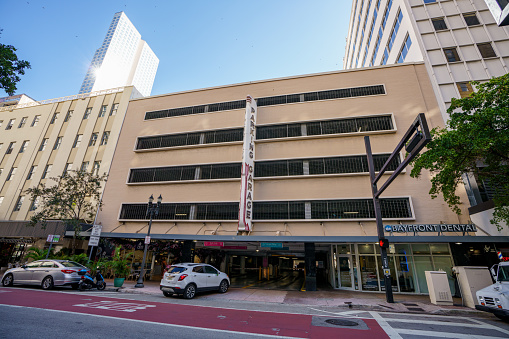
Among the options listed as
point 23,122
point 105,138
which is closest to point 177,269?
point 105,138

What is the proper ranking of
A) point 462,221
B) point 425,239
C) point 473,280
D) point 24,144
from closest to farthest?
1. point 473,280
2. point 425,239
3. point 462,221
4. point 24,144

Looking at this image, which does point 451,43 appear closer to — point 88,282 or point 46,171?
point 88,282

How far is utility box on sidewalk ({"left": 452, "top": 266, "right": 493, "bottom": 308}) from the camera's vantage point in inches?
452

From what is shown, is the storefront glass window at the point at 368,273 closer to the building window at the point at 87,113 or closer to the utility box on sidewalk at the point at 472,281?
the utility box on sidewalk at the point at 472,281

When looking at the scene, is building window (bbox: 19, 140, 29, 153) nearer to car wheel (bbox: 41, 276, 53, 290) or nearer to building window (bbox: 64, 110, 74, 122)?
building window (bbox: 64, 110, 74, 122)

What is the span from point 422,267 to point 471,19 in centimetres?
2318

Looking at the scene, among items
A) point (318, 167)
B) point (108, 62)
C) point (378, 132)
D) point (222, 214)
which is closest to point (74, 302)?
point (222, 214)

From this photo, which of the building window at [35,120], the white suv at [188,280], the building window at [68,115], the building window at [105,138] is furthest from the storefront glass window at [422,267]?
the building window at [35,120]

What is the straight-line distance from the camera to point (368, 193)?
1791cm

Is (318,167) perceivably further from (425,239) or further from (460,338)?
(460,338)

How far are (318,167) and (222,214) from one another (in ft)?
28.2

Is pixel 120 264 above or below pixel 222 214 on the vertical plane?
below

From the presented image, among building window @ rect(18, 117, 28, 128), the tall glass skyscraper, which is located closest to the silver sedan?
building window @ rect(18, 117, 28, 128)

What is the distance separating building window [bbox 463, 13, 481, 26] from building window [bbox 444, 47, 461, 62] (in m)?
3.78
